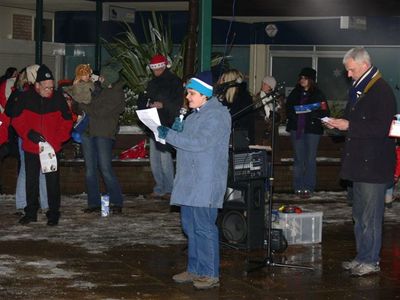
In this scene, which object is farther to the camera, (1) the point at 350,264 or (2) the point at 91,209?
(2) the point at 91,209

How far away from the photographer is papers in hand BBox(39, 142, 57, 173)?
1177cm

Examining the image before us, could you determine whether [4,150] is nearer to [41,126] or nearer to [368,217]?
[41,126]

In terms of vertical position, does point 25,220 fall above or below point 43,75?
below

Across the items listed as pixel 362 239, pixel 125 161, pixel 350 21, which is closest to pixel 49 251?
pixel 362 239

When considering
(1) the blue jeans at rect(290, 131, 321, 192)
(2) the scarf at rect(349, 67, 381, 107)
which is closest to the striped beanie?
(2) the scarf at rect(349, 67, 381, 107)

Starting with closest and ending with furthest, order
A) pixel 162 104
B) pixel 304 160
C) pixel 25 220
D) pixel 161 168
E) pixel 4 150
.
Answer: pixel 25 220, pixel 162 104, pixel 4 150, pixel 161 168, pixel 304 160

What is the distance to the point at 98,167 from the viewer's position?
13.2 metres

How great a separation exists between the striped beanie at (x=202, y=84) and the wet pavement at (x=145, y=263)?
1.75 meters

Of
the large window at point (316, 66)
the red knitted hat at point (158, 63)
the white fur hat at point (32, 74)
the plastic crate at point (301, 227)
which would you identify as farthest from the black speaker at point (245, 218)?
the large window at point (316, 66)

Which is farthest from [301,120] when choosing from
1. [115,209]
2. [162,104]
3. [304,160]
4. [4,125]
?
[4,125]

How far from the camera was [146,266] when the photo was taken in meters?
9.84

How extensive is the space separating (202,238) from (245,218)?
1786mm

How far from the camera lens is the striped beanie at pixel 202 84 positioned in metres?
8.70

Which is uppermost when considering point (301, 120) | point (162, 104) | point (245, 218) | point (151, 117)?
point (162, 104)
